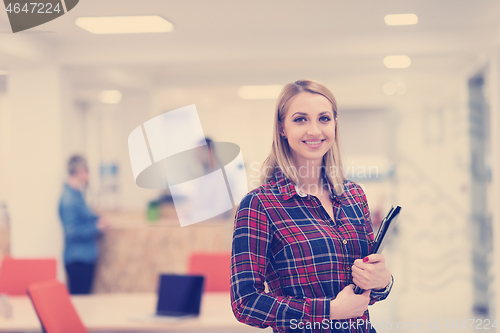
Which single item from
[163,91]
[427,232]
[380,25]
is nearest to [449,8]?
[380,25]

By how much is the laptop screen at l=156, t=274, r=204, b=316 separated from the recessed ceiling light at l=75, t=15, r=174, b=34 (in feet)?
7.27

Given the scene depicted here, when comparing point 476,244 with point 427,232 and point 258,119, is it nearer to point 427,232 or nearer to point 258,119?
point 427,232

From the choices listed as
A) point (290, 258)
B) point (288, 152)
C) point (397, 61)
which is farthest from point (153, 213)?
point (290, 258)

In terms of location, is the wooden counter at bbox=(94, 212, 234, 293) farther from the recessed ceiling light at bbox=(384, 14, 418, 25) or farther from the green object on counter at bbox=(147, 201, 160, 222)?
the recessed ceiling light at bbox=(384, 14, 418, 25)

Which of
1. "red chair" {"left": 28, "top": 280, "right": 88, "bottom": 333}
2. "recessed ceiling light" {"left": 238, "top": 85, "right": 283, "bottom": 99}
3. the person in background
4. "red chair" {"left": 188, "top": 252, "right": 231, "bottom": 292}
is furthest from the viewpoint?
"recessed ceiling light" {"left": 238, "top": 85, "right": 283, "bottom": 99}

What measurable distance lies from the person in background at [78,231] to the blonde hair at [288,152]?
10.7 ft

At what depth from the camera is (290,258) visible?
116 cm

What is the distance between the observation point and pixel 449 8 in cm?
372

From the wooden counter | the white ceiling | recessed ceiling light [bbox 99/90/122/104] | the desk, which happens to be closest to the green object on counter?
the wooden counter

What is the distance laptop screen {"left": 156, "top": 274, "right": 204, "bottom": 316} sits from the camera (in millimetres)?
2342

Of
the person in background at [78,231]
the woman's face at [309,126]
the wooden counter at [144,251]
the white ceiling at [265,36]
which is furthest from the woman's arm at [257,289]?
the person in background at [78,231]

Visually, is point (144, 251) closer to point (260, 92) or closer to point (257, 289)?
point (257, 289)

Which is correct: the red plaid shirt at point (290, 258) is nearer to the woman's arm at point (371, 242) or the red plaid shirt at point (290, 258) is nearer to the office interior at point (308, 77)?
the woman's arm at point (371, 242)

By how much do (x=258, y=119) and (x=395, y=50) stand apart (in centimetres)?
373
